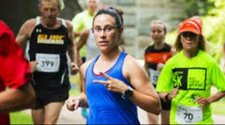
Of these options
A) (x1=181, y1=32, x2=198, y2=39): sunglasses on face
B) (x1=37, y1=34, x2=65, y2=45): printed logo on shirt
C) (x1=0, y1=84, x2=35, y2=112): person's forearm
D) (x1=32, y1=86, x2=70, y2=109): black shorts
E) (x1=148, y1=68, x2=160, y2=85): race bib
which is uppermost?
(x1=0, y1=84, x2=35, y2=112): person's forearm

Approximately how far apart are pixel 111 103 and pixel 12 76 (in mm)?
1578

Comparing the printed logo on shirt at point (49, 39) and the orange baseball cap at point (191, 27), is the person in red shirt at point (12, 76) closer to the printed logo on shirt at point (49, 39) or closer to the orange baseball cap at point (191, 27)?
the orange baseball cap at point (191, 27)

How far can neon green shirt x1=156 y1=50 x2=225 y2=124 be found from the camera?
17.8 ft

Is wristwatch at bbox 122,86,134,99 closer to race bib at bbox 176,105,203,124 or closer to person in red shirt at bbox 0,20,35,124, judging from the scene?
person in red shirt at bbox 0,20,35,124

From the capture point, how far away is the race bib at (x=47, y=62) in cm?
639

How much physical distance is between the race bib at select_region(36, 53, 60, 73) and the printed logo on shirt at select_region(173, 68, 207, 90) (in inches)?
55.1

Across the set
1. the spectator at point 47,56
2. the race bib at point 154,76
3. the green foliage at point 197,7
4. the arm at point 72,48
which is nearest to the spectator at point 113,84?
the spectator at point 47,56

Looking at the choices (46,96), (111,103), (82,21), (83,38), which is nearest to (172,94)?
(46,96)

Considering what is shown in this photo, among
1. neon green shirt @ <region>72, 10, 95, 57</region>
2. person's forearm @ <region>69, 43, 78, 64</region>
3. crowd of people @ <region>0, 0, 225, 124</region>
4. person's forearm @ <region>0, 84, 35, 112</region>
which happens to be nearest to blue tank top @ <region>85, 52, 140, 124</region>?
crowd of people @ <region>0, 0, 225, 124</region>

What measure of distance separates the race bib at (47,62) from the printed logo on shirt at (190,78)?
1399mm

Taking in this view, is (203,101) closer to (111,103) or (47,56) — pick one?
(111,103)

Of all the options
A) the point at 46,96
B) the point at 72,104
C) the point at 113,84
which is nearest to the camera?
the point at 113,84

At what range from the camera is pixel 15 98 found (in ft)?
7.84

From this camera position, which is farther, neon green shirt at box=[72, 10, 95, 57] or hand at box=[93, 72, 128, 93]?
neon green shirt at box=[72, 10, 95, 57]
